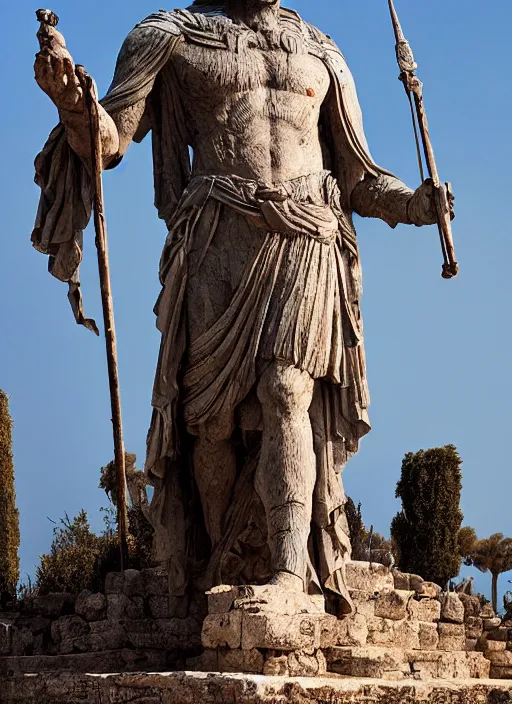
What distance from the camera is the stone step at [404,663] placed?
30.5 feet

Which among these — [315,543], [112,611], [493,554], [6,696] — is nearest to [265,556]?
[315,543]

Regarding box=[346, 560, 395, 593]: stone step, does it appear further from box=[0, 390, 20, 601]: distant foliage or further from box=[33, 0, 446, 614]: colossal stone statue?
box=[0, 390, 20, 601]: distant foliage

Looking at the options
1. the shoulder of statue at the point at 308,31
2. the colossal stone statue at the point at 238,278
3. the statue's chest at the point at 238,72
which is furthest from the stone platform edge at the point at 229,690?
the shoulder of statue at the point at 308,31

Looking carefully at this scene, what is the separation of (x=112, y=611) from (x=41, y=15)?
3.98 m

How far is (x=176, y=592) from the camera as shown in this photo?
997 centimetres

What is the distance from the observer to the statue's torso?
387 inches

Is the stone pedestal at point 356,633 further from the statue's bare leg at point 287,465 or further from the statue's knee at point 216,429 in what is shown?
the statue's knee at point 216,429

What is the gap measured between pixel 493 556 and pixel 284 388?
16.0 m

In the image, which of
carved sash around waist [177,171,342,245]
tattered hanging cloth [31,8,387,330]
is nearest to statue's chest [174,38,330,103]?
tattered hanging cloth [31,8,387,330]

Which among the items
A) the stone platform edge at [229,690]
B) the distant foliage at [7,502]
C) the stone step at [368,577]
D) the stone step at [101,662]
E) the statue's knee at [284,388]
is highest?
the distant foliage at [7,502]

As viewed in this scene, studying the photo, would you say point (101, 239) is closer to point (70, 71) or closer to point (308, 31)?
point (70, 71)

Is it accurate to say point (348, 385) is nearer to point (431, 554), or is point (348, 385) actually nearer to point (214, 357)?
point (214, 357)

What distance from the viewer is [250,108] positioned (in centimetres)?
987

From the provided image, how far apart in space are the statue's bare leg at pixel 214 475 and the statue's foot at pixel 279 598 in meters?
1.03
